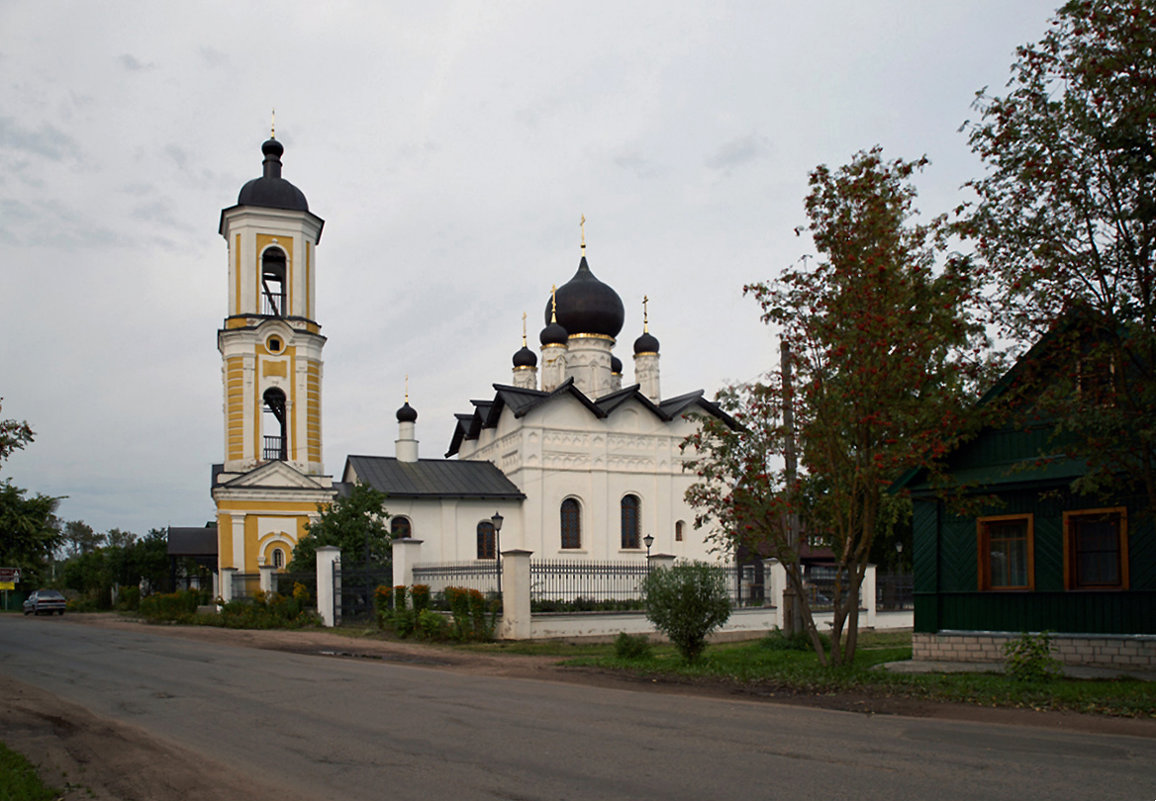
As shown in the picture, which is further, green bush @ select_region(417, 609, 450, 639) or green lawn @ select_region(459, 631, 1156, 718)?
green bush @ select_region(417, 609, 450, 639)

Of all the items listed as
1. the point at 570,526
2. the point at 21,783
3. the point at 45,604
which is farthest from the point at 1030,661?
the point at 45,604

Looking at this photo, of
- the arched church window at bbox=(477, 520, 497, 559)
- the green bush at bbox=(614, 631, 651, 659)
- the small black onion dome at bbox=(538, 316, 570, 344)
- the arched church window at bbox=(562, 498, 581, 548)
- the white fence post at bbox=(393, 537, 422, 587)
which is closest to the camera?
the green bush at bbox=(614, 631, 651, 659)

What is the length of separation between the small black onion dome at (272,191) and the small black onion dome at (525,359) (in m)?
11.9

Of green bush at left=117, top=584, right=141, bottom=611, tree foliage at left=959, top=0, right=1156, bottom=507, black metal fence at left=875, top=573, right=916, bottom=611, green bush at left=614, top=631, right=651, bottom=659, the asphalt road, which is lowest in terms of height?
green bush at left=117, top=584, right=141, bottom=611

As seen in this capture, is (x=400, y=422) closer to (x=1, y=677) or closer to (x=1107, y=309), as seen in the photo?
(x=1, y=677)

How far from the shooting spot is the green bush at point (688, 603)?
16641 millimetres


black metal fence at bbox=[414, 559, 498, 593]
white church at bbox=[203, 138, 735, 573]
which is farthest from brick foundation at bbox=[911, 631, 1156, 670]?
white church at bbox=[203, 138, 735, 573]

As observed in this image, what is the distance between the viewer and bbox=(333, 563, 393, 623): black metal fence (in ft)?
94.7

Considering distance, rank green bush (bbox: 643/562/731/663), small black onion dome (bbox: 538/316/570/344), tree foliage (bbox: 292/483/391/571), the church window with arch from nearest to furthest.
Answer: green bush (bbox: 643/562/731/663), tree foliage (bbox: 292/483/391/571), the church window with arch, small black onion dome (bbox: 538/316/570/344)

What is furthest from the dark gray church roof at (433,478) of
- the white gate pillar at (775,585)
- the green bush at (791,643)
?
the green bush at (791,643)

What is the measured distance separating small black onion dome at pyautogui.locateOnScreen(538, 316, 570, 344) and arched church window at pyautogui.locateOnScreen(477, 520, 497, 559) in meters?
10.0

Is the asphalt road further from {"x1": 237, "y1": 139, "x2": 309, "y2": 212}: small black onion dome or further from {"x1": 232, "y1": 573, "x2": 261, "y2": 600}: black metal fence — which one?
{"x1": 237, "y1": 139, "x2": 309, "y2": 212}: small black onion dome

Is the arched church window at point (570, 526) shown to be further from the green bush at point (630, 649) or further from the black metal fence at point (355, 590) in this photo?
the green bush at point (630, 649)

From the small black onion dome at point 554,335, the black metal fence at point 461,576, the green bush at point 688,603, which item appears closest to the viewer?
the green bush at point 688,603
